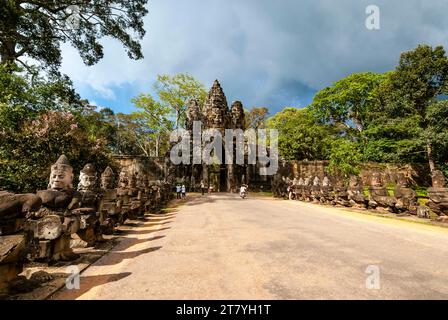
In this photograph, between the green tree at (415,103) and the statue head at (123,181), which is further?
the green tree at (415,103)

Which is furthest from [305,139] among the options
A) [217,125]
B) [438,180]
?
[438,180]

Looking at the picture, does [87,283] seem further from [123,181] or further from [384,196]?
[384,196]

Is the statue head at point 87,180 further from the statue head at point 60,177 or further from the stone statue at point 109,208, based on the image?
the statue head at point 60,177

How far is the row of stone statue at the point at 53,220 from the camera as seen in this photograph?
3.22 meters

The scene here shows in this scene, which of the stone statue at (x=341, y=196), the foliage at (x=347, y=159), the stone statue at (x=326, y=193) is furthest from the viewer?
the foliage at (x=347, y=159)

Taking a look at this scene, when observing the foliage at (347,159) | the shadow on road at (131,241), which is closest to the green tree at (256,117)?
the foliage at (347,159)

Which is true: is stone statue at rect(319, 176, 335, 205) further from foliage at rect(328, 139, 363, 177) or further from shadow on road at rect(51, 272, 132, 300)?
shadow on road at rect(51, 272, 132, 300)

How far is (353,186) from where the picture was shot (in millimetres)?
13992

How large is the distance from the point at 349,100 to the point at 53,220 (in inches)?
1425

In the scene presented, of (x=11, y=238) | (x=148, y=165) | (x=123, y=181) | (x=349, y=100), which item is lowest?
(x=11, y=238)

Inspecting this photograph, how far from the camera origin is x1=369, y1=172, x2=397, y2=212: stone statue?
37.1 ft

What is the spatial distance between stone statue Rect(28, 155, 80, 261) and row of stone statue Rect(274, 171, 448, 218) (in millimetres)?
10727

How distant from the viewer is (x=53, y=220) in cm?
434
